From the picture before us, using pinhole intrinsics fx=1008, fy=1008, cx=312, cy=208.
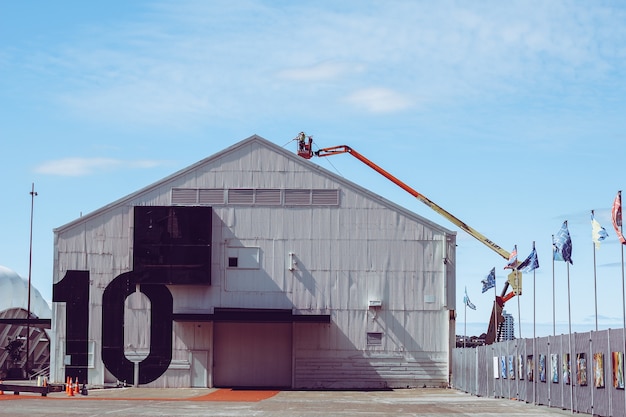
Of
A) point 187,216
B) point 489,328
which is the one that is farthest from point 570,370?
point 489,328

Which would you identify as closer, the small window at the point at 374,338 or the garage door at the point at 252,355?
the small window at the point at 374,338

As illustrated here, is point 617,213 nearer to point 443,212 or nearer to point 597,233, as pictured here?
point 597,233

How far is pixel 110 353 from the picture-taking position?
194 feet

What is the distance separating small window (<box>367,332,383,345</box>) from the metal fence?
20.6 feet

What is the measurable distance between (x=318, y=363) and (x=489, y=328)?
67.1ft

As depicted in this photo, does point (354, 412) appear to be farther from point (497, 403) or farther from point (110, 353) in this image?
point (110, 353)

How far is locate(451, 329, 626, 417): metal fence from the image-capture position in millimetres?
32062

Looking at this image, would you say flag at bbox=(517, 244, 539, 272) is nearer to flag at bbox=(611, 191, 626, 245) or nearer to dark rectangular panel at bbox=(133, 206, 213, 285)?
flag at bbox=(611, 191, 626, 245)

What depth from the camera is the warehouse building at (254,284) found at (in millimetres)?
59062

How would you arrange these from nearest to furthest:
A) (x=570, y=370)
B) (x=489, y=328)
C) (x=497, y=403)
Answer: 1. (x=570, y=370)
2. (x=497, y=403)
3. (x=489, y=328)

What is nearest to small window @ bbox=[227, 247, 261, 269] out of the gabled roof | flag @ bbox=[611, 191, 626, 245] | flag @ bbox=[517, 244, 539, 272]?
the gabled roof

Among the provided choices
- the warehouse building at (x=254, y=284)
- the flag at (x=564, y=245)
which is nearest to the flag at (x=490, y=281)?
the warehouse building at (x=254, y=284)

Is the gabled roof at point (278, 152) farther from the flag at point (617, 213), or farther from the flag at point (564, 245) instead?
the flag at point (617, 213)

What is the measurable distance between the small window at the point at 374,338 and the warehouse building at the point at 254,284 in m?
0.06
